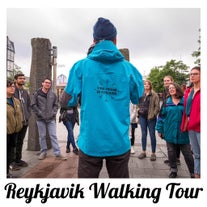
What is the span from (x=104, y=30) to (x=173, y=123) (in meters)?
2.71

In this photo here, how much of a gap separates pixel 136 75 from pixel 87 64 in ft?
1.57

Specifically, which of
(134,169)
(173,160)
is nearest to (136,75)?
(173,160)

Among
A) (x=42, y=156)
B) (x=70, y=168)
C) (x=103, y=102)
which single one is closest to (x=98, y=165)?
(x=103, y=102)

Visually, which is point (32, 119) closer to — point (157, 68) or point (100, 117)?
point (100, 117)

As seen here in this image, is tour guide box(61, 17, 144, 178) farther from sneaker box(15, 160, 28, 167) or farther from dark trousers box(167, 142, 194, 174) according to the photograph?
sneaker box(15, 160, 28, 167)

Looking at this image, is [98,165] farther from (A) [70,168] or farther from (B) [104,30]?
(A) [70,168]

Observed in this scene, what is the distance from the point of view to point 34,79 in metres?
6.63

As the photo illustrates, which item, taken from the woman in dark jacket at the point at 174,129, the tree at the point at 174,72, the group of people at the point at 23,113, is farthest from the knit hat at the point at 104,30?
A: the tree at the point at 174,72

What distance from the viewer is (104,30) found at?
7.13 feet

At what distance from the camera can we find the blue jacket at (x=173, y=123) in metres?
4.30

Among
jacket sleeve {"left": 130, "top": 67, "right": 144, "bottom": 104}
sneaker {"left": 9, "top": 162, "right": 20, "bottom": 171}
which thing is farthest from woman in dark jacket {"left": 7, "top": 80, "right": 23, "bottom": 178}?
jacket sleeve {"left": 130, "top": 67, "right": 144, "bottom": 104}

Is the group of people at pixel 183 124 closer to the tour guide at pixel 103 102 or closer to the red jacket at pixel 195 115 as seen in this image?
the red jacket at pixel 195 115

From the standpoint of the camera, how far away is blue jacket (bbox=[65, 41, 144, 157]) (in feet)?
6.70

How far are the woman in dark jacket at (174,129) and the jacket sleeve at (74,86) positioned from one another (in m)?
2.71
